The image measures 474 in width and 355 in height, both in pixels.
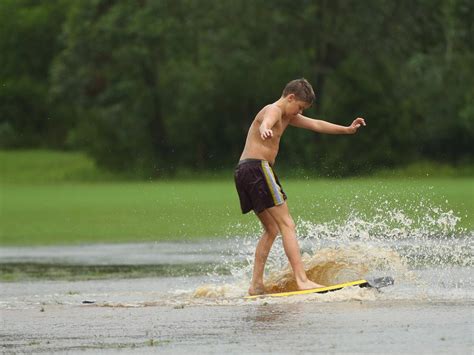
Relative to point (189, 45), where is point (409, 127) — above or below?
below

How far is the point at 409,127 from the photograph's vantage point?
167ft

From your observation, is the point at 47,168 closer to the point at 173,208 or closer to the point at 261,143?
the point at 173,208

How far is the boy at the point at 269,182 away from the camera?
12.2 m

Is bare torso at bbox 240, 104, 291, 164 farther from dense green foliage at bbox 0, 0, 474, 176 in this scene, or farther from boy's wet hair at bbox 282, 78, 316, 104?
dense green foliage at bbox 0, 0, 474, 176

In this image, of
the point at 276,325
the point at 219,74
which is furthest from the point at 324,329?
the point at 219,74

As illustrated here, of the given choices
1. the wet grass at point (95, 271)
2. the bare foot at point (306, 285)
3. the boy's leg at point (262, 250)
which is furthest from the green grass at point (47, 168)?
the bare foot at point (306, 285)

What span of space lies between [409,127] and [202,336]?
42.1 metres

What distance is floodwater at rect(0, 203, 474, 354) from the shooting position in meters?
8.91

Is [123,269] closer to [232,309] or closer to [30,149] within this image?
[232,309]

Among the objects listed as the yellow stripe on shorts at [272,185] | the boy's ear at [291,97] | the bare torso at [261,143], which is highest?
the boy's ear at [291,97]

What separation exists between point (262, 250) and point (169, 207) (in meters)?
20.0

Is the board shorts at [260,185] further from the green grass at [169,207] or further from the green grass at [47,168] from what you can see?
the green grass at [47,168]

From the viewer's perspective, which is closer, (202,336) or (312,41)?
(202,336)

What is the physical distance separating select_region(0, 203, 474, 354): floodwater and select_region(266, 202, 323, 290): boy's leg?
0.54 meters
